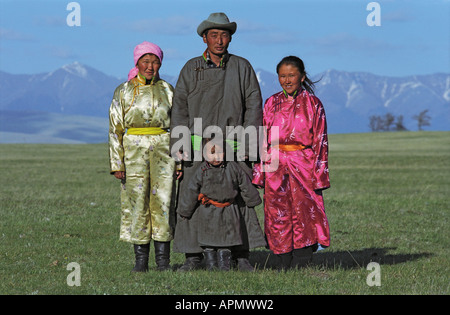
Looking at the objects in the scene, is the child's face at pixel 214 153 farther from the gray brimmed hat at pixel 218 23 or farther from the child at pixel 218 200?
the gray brimmed hat at pixel 218 23

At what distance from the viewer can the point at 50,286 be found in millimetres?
7738

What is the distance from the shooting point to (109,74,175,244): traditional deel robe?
822 cm

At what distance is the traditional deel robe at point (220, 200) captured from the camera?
316 inches

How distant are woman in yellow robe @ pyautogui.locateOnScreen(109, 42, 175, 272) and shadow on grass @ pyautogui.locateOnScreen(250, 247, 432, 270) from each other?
1.57 m

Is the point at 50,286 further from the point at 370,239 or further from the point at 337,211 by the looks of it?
the point at 337,211

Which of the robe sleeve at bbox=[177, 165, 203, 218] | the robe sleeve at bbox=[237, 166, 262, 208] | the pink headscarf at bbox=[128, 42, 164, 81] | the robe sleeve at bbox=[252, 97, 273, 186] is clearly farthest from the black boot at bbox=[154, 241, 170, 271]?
the pink headscarf at bbox=[128, 42, 164, 81]

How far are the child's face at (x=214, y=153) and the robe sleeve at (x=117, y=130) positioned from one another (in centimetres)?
112

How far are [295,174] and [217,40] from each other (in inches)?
72.7

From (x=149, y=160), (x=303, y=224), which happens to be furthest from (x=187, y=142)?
(x=303, y=224)

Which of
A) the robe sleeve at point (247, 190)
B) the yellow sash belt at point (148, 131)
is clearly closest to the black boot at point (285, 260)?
the robe sleeve at point (247, 190)

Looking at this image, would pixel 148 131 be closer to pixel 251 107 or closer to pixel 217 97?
pixel 217 97

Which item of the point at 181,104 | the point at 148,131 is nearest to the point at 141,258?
the point at 148,131

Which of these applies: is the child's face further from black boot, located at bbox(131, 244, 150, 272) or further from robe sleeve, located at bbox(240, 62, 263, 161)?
black boot, located at bbox(131, 244, 150, 272)
